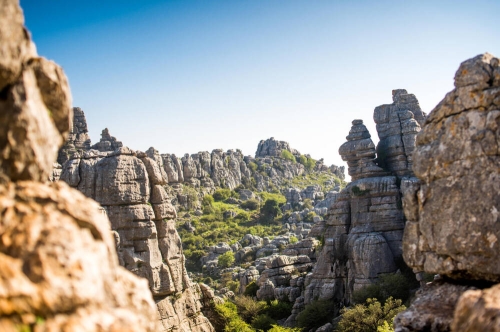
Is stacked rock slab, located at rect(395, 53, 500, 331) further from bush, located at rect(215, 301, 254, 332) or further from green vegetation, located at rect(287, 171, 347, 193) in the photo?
green vegetation, located at rect(287, 171, 347, 193)

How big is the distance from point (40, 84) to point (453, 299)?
7.61 meters

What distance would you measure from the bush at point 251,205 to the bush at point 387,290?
5384 centimetres

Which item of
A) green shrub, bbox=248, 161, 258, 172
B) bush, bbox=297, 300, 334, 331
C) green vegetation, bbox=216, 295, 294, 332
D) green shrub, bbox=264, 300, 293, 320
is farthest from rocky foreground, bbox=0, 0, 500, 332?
green shrub, bbox=248, 161, 258, 172

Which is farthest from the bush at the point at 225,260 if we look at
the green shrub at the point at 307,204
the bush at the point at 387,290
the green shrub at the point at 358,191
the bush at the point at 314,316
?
the green shrub at the point at 307,204

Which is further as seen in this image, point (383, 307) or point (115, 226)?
point (383, 307)

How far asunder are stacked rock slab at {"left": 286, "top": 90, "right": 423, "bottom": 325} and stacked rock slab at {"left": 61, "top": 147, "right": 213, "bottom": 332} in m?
14.0

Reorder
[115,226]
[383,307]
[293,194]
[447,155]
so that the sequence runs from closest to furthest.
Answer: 1. [447,155]
2. [115,226]
3. [383,307]
4. [293,194]

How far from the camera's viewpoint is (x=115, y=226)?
23422 mm

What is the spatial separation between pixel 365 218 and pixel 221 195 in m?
52.9

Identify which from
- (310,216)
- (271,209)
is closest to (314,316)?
(310,216)

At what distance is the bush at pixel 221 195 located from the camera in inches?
3472

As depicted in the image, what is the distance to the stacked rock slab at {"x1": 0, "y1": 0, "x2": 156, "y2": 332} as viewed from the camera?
13.0ft

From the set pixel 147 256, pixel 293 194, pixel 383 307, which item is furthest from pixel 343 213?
pixel 293 194

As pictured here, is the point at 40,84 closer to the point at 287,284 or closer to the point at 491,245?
the point at 491,245
